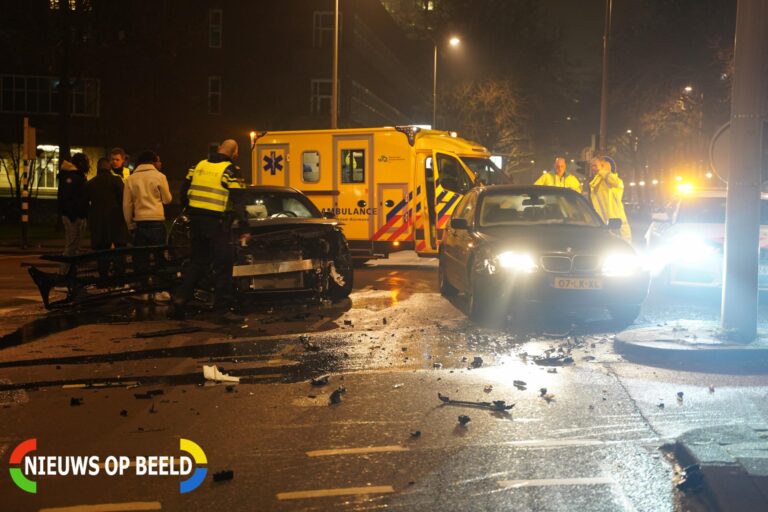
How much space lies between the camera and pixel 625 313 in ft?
34.3

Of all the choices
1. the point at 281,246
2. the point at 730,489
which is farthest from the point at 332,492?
the point at 281,246

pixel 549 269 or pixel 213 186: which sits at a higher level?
pixel 213 186

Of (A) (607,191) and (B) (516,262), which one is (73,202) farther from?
(A) (607,191)

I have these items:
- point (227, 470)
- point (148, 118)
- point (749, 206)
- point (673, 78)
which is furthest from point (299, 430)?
point (148, 118)

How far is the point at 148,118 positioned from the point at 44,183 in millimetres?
6406

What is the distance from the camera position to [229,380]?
745cm

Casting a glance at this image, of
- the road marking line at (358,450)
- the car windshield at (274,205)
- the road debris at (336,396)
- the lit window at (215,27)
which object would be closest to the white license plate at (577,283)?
the road debris at (336,396)

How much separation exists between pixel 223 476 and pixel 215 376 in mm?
2696

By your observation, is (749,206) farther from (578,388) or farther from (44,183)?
(44,183)

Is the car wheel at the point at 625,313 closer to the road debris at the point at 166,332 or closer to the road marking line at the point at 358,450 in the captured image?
the road debris at the point at 166,332

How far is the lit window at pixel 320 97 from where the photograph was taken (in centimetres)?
4600

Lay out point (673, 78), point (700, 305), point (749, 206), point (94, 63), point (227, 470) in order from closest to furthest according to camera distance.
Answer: point (227, 470), point (749, 206), point (700, 305), point (673, 78), point (94, 63)

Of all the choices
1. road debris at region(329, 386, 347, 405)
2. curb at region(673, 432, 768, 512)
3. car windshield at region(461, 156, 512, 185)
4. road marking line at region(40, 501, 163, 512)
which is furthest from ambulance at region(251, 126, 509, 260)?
road marking line at region(40, 501, 163, 512)

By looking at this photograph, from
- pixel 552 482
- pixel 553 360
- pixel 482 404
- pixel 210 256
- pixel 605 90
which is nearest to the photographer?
pixel 552 482
